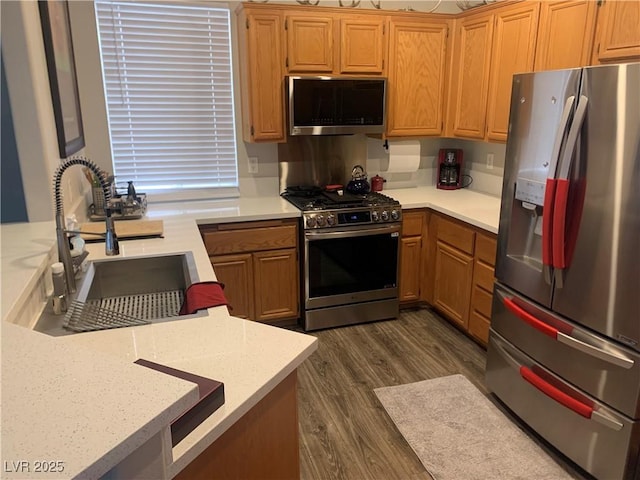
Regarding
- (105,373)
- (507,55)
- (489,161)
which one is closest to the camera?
(105,373)

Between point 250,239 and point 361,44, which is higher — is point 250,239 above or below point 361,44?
below

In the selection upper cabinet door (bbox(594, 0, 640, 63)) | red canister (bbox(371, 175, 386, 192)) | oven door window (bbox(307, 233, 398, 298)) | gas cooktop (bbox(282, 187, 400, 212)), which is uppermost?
upper cabinet door (bbox(594, 0, 640, 63))

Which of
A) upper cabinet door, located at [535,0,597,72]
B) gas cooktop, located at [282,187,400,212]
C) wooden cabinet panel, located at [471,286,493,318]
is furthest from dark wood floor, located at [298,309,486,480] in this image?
upper cabinet door, located at [535,0,597,72]

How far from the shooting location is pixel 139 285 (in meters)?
2.09

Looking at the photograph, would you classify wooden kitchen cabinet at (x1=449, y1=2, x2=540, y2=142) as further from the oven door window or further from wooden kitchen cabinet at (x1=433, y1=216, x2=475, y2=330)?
the oven door window

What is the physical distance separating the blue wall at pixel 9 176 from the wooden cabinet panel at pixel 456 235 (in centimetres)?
248

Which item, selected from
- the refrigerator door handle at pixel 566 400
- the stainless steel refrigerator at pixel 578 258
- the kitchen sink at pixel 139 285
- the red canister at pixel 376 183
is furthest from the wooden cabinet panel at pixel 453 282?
the kitchen sink at pixel 139 285

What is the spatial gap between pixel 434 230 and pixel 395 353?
3.20ft

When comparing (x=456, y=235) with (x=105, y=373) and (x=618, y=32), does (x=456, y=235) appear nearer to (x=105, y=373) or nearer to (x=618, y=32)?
(x=618, y=32)

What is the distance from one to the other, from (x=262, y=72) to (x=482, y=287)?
205 centimetres

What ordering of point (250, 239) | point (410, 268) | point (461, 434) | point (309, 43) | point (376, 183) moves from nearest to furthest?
point (461, 434) → point (250, 239) → point (309, 43) → point (410, 268) → point (376, 183)

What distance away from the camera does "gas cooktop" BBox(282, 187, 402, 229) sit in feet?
10.2

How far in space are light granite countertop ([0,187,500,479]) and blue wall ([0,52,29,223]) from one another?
104 millimetres

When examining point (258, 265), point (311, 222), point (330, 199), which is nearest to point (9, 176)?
point (258, 265)
